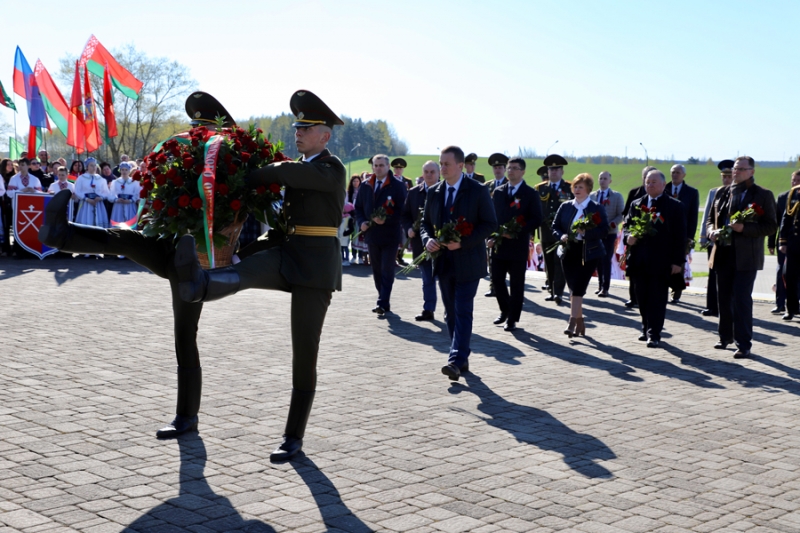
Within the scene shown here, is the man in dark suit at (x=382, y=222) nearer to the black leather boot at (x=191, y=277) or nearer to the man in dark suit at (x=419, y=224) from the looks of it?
the man in dark suit at (x=419, y=224)

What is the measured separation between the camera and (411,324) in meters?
11.7

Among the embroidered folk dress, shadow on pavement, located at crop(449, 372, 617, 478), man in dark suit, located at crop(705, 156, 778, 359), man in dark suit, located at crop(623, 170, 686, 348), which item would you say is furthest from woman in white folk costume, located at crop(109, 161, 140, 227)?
shadow on pavement, located at crop(449, 372, 617, 478)

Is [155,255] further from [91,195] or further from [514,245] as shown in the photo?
[91,195]

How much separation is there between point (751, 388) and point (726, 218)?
2750 mm

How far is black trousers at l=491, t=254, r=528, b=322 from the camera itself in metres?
11.4

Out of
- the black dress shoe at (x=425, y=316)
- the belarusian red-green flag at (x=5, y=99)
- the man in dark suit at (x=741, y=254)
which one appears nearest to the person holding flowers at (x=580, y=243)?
the man in dark suit at (x=741, y=254)

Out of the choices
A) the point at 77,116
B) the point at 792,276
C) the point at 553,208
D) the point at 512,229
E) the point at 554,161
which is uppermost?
the point at 77,116

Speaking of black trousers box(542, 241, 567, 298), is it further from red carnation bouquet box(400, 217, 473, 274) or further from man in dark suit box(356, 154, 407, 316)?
red carnation bouquet box(400, 217, 473, 274)

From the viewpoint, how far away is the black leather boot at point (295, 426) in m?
5.55

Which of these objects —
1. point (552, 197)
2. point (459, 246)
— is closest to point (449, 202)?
point (459, 246)

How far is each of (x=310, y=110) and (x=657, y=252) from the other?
5.95 m

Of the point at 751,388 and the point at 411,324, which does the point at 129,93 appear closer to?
the point at 411,324

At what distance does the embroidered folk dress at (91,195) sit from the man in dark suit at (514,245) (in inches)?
464

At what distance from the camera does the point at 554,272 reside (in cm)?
1435
